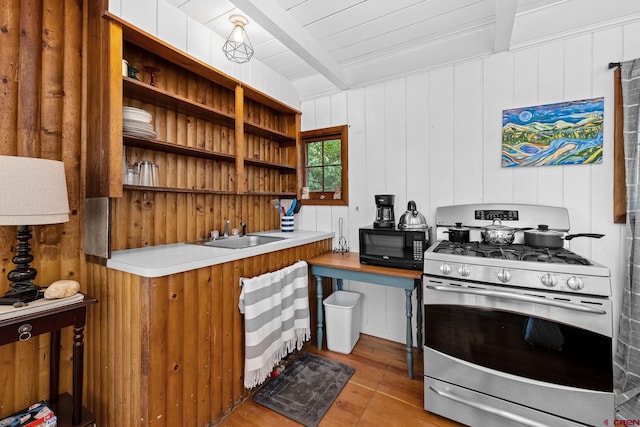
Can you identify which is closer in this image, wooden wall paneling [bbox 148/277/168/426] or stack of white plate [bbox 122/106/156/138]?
wooden wall paneling [bbox 148/277/168/426]

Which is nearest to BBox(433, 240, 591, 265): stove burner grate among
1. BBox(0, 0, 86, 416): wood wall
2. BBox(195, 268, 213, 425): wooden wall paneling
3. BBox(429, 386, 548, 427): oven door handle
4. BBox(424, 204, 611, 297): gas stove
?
BBox(424, 204, 611, 297): gas stove

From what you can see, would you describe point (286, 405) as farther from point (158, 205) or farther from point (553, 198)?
point (553, 198)

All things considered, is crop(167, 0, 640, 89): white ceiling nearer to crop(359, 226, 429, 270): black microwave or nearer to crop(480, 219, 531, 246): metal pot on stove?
crop(480, 219, 531, 246): metal pot on stove

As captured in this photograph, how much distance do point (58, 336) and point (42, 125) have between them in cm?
113

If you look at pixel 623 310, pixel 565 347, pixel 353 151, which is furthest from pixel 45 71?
pixel 623 310

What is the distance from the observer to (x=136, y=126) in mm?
1617

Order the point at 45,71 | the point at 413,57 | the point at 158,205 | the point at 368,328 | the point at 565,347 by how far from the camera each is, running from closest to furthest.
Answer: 1. the point at 565,347
2. the point at 45,71
3. the point at 158,205
4. the point at 413,57
5. the point at 368,328

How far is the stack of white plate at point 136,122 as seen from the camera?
1590 mm

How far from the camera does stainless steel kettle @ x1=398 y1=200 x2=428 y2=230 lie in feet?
7.00

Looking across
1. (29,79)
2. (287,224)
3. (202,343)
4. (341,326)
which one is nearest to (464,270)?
(341,326)

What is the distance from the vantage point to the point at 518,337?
4.63 feet

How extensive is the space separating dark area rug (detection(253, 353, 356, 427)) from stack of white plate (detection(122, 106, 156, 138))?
6.00 ft

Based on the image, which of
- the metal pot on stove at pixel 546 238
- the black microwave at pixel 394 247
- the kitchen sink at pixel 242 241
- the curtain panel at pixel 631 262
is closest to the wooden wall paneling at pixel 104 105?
the kitchen sink at pixel 242 241

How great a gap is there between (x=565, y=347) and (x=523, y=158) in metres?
1.26
